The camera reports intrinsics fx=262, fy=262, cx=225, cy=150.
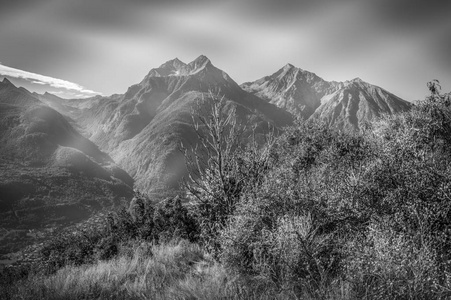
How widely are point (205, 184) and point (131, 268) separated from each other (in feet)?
13.8

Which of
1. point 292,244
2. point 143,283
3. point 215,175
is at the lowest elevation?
point 143,283

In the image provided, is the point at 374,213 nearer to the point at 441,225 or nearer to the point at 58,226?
the point at 441,225

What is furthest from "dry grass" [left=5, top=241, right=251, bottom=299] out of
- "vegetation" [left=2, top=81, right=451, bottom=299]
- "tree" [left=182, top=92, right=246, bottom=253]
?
"tree" [left=182, top=92, right=246, bottom=253]

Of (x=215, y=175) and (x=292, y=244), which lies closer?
(x=292, y=244)

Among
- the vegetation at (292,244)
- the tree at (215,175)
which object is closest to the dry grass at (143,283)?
the vegetation at (292,244)

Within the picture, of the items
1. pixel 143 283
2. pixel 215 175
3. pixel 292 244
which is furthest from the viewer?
pixel 215 175

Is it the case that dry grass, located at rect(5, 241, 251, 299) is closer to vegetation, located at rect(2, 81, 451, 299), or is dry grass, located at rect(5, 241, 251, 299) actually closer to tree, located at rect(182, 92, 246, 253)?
vegetation, located at rect(2, 81, 451, 299)

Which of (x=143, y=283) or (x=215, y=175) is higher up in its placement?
(x=215, y=175)

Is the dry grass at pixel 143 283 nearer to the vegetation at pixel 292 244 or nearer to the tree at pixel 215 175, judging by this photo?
the vegetation at pixel 292 244

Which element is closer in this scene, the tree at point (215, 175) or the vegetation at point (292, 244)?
the vegetation at point (292, 244)

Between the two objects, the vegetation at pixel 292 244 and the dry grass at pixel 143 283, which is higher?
the vegetation at pixel 292 244

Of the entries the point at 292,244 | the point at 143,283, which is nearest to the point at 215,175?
the point at 292,244

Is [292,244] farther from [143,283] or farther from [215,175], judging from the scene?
[215,175]

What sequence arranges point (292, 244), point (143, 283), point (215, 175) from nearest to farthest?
point (143, 283)
point (292, 244)
point (215, 175)
